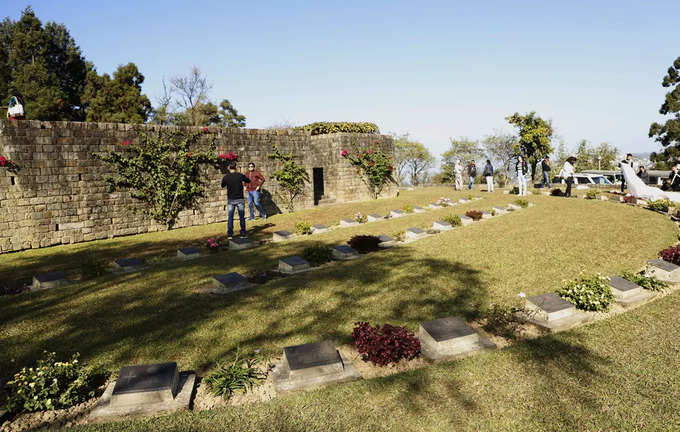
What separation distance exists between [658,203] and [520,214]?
17.5 feet

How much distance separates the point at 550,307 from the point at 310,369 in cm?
361

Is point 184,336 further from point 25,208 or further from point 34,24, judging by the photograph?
point 34,24

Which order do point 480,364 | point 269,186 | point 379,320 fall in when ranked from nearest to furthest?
point 480,364 < point 379,320 < point 269,186

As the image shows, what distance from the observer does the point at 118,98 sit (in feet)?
118

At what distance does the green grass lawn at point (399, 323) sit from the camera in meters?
3.36

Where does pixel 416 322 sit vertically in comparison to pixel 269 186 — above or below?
below

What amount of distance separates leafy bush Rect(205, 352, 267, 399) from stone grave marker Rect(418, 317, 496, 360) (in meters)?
1.99

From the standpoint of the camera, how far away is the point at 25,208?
11.0 metres

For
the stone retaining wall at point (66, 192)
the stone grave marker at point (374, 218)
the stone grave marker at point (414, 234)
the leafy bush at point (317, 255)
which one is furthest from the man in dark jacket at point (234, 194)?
the stone grave marker at point (374, 218)

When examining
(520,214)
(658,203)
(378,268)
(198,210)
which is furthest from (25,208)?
(658,203)

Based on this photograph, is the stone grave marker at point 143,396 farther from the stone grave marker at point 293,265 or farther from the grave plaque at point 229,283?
the stone grave marker at point 293,265

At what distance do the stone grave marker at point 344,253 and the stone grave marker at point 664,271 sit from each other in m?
5.87

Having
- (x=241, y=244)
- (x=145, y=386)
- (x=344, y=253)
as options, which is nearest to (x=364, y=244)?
(x=344, y=253)

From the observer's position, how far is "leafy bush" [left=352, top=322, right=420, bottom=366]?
4.25 meters
